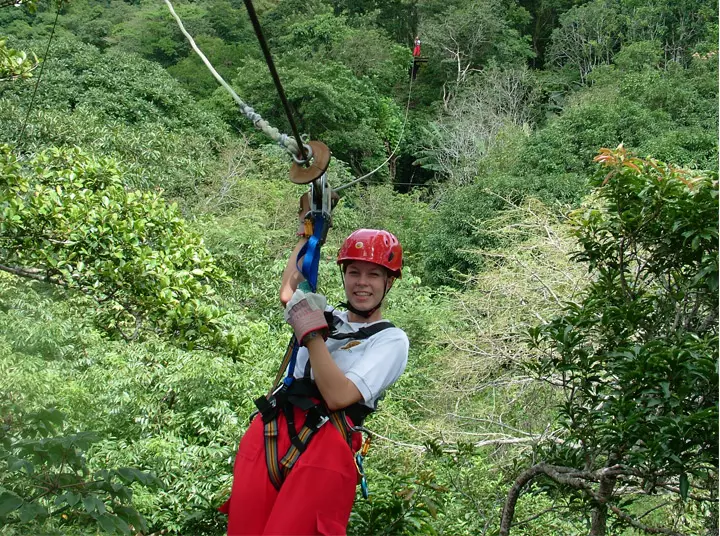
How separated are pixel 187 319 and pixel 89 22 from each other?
31.2m

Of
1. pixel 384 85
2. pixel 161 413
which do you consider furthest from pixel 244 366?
pixel 384 85

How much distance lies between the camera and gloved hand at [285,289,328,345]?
2084mm

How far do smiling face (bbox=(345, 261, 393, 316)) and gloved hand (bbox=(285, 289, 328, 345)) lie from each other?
7.3 inches

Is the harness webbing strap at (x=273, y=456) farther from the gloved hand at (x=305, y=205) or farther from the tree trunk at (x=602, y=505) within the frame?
the tree trunk at (x=602, y=505)

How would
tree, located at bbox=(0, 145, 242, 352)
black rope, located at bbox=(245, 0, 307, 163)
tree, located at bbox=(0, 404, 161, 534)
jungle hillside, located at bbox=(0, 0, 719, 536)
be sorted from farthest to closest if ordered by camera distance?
tree, located at bbox=(0, 145, 242, 352) → jungle hillside, located at bbox=(0, 0, 719, 536) → tree, located at bbox=(0, 404, 161, 534) → black rope, located at bbox=(245, 0, 307, 163)

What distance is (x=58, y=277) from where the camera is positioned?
12.8 ft

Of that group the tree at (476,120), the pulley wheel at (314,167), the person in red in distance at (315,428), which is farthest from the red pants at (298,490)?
the tree at (476,120)

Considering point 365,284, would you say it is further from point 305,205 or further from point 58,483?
point 58,483

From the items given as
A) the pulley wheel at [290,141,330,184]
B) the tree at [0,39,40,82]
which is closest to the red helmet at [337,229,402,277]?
the pulley wheel at [290,141,330,184]

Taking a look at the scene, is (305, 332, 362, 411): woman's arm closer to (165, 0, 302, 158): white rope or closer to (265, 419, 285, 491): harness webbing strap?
(265, 419, 285, 491): harness webbing strap

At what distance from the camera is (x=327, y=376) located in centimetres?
208

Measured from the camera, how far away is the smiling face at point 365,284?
93.0 inches

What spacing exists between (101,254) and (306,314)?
1.97m

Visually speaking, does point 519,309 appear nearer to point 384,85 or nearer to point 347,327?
point 347,327
